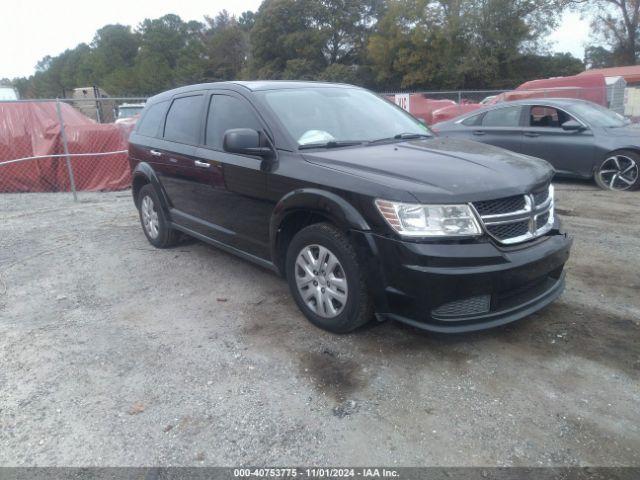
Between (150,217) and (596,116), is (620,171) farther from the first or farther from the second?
(150,217)

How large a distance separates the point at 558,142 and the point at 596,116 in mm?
805

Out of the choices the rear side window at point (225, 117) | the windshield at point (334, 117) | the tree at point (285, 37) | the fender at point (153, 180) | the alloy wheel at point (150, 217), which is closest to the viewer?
the windshield at point (334, 117)

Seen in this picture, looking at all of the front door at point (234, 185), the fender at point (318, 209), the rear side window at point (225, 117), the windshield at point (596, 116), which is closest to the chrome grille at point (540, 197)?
the fender at point (318, 209)

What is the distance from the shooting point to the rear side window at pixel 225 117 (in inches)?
165

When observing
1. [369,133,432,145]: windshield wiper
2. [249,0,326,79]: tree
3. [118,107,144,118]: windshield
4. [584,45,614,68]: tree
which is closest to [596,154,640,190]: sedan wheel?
[369,133,432,145]: windshield wiper

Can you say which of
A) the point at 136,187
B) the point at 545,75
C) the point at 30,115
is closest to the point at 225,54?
the point at 545,75

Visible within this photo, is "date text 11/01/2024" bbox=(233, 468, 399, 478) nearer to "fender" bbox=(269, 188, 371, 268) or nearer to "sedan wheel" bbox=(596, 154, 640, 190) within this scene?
"fender" bbox=(269, 188, 371, 268)

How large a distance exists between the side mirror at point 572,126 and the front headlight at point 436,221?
251 inches

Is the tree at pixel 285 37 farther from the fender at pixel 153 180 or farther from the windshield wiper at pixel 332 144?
the windshield wiper at pixel 332 144

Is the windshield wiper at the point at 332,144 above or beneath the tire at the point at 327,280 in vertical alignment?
above

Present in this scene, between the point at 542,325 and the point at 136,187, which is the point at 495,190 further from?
the point at 136,187

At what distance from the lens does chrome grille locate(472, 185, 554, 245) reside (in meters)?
3.09

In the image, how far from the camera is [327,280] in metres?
3.53

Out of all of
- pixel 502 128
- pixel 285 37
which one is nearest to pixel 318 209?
pixel 502 128
